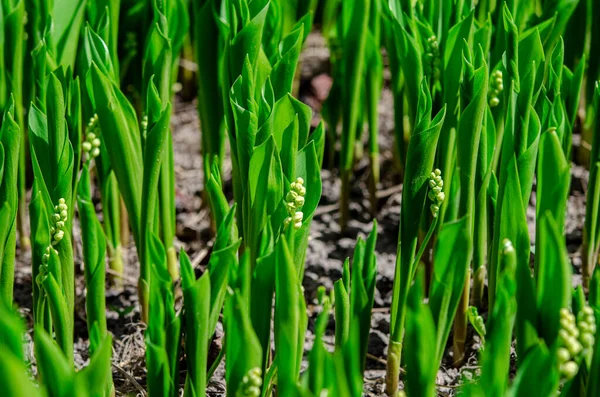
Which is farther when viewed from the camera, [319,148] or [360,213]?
[360,213]

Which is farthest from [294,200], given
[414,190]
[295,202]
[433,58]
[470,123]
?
[433,58]

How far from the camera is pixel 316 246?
75.1 inches

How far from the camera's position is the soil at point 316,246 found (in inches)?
59.6

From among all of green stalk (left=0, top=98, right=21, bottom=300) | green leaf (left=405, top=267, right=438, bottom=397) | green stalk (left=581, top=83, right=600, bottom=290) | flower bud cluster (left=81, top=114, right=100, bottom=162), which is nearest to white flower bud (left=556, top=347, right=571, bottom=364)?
green leaf (left=405, top=267, right=438, bottom=397)

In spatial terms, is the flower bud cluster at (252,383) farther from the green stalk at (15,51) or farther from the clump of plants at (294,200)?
the green stalk at (15,51)

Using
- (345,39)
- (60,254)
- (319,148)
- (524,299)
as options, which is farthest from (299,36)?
(524,299)

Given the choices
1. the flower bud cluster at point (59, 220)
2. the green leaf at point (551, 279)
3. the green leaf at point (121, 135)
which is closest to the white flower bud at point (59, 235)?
the flower bud cluster at point (59, 220)

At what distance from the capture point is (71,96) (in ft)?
4.58

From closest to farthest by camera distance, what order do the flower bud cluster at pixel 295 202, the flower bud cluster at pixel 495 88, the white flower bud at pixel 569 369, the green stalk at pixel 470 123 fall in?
1. the white flower bud at pixel 569 369
2. the flower bud cluster at pixel 295 202
3. the green stalk at pixel 470 123
4. the flower bud cluster at pixel 495 88

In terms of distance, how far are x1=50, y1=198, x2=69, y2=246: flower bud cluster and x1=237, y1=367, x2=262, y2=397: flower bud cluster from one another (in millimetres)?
365

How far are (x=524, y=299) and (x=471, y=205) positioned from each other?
38 cm

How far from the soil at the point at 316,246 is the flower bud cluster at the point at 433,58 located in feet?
1.48

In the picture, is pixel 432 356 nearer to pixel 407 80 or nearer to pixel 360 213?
pixel 407 80

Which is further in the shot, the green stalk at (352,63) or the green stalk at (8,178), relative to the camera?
the green stalk at (352,63)
